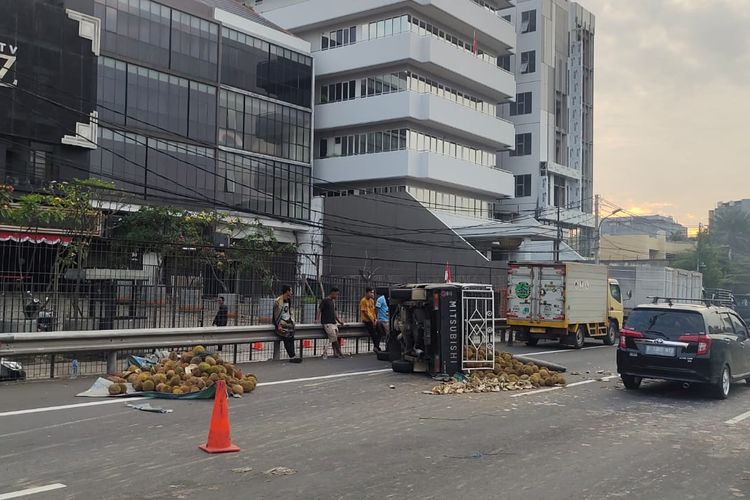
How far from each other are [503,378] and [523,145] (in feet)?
205

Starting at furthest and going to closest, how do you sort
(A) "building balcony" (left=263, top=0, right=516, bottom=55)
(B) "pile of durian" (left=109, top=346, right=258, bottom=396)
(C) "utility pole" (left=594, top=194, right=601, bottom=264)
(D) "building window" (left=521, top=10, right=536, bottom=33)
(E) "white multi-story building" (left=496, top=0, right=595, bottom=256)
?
(D) "building window" (left=521, top=10, right=536, bottom=33) < (E) "white multi-story building" (left=496, top=0, right=595, bottom=256) < (A) "building balcony" (left=263, top=0, right=516, bottom=55) < (C) "utility pole" (left=594, top=194, right=601, bottom=264) < (B) "pile of durian" (left=109, top=346, right=258, bottom=396)

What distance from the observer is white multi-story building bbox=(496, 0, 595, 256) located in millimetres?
71562

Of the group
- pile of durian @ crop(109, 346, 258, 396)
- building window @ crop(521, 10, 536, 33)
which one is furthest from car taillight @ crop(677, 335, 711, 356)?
building window @ crop(521, 10, 536, 33)

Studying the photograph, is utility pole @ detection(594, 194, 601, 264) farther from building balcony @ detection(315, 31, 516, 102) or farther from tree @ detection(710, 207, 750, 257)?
tree @ detection(710, 207, 750, 257)

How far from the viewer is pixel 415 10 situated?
179 ft

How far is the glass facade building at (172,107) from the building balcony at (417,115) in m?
2.27

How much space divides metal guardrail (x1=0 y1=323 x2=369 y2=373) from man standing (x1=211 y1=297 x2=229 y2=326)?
122 centimetres

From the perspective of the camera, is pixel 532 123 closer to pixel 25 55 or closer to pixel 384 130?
pixel 384 130

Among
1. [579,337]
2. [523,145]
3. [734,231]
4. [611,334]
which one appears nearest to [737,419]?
[579,337]

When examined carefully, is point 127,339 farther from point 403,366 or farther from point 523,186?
point 523,186

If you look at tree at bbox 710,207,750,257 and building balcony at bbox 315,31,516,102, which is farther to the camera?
tree at bbox 710,207,750,257

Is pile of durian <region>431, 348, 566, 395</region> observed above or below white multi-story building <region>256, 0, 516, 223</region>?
below

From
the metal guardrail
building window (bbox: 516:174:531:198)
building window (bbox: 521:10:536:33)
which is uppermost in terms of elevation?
building window (bbox: 521:10:536:33)

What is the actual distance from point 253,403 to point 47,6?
114 ft
